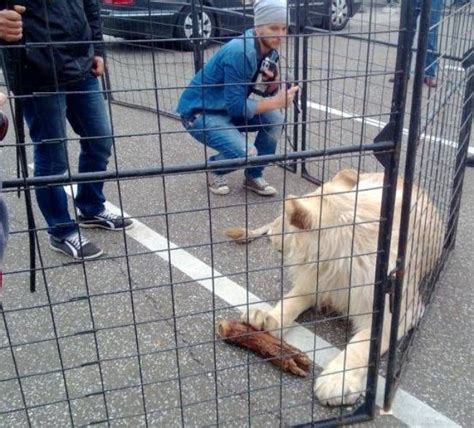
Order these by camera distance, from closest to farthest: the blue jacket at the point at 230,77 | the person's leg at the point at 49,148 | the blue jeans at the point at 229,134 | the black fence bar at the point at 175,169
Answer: the black fence bar at the point at 175,169 → the person's leg at the point at 49,148 → the blue jacket at the point at 230,77 → the blue jeans at the point at 229,134

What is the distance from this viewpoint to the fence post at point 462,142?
2924mm

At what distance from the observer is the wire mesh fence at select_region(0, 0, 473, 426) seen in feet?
6.10

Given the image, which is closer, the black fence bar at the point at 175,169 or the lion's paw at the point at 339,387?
the black fence bar at the point at 175,169

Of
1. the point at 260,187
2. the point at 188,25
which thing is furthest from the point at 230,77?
the point at 188,25

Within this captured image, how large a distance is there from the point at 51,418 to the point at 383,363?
1.45 metres

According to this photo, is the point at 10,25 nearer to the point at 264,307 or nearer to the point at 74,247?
the point at 74,247

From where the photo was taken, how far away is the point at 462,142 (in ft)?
10.2

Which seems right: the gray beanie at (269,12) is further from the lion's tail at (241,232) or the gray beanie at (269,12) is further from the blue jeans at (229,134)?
the lion's tail at (241,232)

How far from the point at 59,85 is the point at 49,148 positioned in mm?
340

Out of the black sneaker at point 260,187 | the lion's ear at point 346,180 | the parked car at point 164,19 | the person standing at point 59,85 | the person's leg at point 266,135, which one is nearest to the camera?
the person standing at point 59,85

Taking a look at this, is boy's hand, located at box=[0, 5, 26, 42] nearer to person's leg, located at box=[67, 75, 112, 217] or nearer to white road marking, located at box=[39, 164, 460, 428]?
person's leg, located at box=[67, 75, 112, 217]

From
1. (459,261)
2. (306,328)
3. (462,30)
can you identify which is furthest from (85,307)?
(462,30)

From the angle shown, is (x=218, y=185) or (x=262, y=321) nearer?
(x=262, y=321)

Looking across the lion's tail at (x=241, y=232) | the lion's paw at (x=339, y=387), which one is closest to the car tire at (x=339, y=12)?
the lion's tail at (x=241, y=232)
